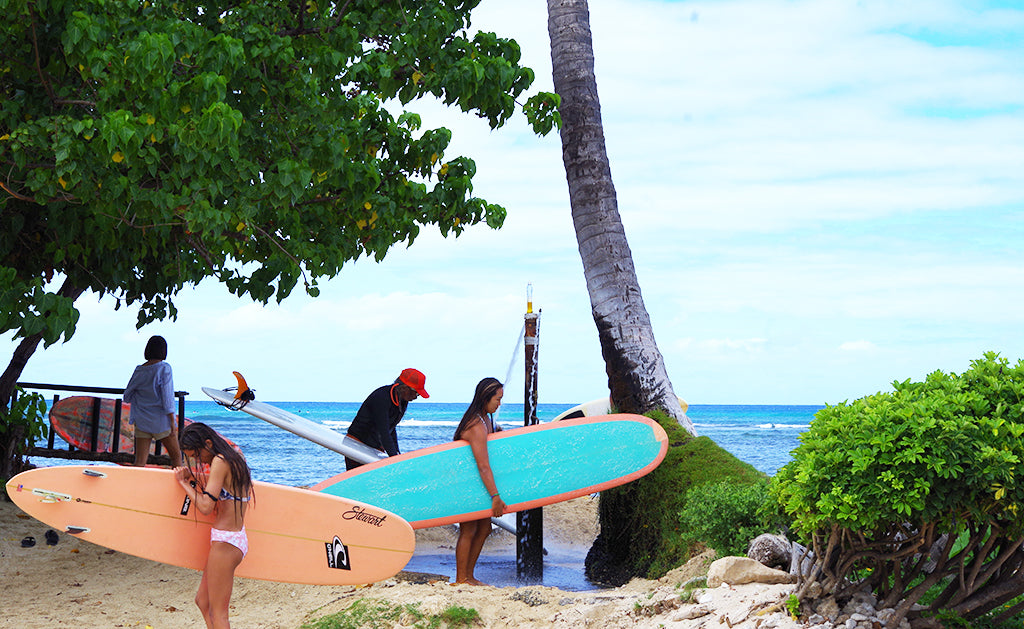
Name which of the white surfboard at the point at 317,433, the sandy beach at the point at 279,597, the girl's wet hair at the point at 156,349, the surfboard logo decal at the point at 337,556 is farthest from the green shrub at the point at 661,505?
the girl's wet hair at the point at 156,349

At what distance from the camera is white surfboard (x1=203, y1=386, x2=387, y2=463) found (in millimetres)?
7941

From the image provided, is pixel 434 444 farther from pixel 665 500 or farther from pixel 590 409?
pixel 665 500

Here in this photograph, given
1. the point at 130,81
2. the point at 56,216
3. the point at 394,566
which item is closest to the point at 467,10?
the point at 130,81

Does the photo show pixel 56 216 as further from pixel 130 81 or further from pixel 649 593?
pixel 649 593

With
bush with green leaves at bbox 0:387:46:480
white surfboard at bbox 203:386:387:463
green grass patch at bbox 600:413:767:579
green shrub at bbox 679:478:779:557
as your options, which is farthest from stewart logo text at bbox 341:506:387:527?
bush with green leaves at bbox 0:387:46:480

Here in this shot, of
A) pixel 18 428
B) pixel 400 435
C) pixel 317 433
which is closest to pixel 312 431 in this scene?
pixel 317 433

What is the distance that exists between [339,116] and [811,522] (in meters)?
5.24

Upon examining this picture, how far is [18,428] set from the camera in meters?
10.6

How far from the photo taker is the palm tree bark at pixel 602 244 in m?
8.25

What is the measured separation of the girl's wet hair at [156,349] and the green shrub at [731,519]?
5.90m

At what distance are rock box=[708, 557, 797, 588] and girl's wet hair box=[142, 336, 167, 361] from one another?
637 cm

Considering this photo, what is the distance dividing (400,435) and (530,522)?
27654 mm

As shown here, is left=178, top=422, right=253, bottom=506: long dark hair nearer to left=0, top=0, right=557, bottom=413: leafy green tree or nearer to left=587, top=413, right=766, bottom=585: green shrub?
left=0, top=0, right=557, bottom=413: leafy green tree

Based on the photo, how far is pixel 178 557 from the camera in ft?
18.6
